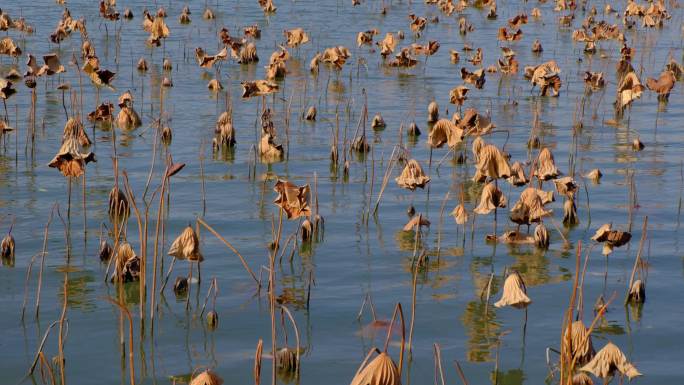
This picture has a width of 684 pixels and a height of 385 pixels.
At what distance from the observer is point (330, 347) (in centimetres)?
526

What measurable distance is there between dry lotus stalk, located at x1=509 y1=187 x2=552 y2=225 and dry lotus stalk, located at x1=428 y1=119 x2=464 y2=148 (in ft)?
1.82

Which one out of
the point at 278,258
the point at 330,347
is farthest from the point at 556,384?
the point at 278,258

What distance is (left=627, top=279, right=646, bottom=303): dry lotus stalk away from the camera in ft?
19.3

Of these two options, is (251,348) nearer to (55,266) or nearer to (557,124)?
(55,266)

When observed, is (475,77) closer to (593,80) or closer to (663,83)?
(593,80)

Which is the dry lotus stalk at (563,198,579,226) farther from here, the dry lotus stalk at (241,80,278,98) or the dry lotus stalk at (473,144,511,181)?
the dry lotus stalk at (241,80,278,98)

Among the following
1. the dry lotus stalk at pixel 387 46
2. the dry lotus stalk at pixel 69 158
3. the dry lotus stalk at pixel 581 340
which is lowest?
the dry lotus stalk at pixel 581 340

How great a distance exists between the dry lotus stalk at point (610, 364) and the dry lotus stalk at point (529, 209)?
2.69 metres

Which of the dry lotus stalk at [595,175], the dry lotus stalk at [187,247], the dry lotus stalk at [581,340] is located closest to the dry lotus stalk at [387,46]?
the dry lotus stalk at [595,175]

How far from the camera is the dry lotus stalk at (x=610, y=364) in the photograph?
385 centimetres

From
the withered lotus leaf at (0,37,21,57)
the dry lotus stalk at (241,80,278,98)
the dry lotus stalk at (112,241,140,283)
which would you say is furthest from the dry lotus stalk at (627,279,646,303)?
the withered lotus leaf at (0,37,21,57)

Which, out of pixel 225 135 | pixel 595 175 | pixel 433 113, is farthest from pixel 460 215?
pixel 433 113

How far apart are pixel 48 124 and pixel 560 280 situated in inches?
223

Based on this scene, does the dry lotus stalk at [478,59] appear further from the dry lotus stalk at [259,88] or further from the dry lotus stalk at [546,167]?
the dry lotus stalk at [546,167]
